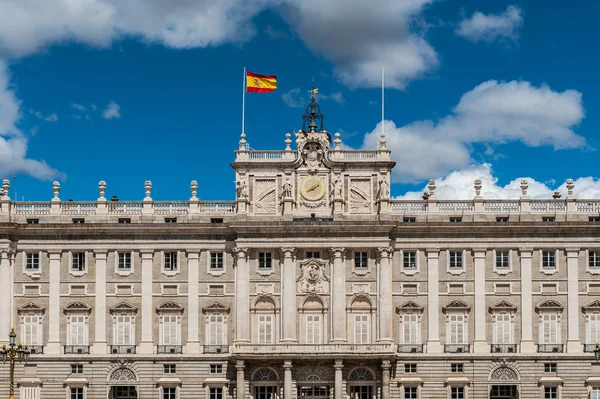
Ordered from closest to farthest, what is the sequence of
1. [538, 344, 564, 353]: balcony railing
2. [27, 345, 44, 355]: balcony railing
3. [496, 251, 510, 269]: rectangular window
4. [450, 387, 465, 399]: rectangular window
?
[450, 387, 465, 399]: rectangular window → [538, 344, 564, 353]: balcony railing → [27, 345, 44, 355]: balcony railing → [496, 251, 510, 269]: rectangular window

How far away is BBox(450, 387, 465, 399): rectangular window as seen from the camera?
74500 millimetres

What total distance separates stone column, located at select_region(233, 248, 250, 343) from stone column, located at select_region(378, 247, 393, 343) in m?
10.2

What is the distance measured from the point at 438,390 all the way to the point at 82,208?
31.5 meters

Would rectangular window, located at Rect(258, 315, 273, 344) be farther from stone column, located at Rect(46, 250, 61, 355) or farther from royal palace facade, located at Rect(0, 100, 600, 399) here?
stone column, located at Rect(46, 250, 61, 355)

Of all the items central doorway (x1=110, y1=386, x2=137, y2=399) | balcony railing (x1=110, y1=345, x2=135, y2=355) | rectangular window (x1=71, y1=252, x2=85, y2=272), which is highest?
rectangular window (x1=71, y1=252, x2=85, y2=272)

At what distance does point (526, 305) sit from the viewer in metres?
75.4

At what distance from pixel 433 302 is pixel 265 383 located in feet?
47.4

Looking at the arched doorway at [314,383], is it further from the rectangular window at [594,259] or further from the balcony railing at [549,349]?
the rectangular window at [594,259]

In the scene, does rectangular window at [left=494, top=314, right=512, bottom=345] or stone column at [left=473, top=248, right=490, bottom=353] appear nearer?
stone column at [left=473, top=248, right=490, bottom=353]

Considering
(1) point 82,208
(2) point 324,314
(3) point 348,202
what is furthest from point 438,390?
(1) point 82,208

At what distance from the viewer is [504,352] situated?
7506 centimetres

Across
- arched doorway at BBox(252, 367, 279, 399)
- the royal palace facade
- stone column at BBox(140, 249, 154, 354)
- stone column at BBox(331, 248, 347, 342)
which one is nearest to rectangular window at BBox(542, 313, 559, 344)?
the royal palace facade

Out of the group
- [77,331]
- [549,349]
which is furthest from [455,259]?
[77,331]

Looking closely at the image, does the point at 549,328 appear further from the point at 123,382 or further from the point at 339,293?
the point at 123,382
